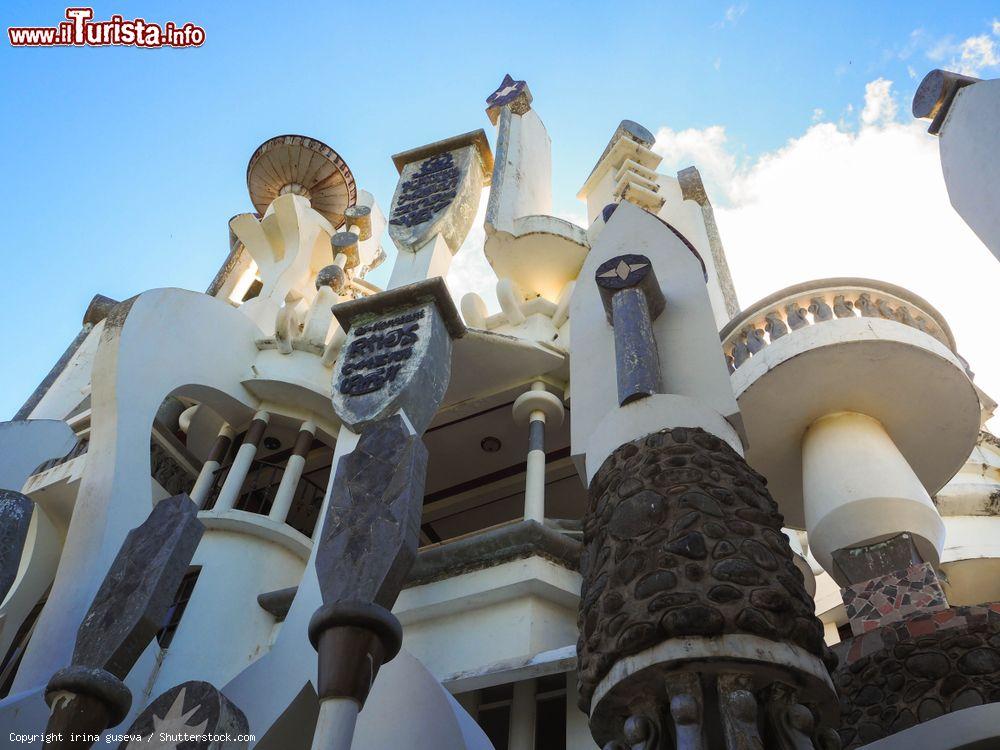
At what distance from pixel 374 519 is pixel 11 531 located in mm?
7746

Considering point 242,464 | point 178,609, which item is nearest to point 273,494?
point 242,464

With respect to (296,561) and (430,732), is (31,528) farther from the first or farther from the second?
(430,732)

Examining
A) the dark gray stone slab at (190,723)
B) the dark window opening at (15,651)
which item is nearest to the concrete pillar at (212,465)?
the dark window opening at (15,651)

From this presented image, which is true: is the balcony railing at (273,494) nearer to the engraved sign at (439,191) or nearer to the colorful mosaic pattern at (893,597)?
the engraved sign at (439,191)

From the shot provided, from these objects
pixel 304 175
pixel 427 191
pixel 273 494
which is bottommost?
pixel 273 494

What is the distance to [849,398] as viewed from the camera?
8.03m

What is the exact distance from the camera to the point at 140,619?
5434 millimetres

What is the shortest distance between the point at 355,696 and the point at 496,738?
4084 mm

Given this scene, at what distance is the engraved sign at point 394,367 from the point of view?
689 centimetres

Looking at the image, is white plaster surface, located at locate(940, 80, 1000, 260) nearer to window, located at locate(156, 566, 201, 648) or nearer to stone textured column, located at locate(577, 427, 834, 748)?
stone textured column, located at locate(577, 427, 834, 748)

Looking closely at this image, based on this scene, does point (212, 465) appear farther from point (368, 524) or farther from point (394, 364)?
point (368, 524)

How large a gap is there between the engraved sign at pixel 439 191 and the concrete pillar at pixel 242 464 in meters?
3.45

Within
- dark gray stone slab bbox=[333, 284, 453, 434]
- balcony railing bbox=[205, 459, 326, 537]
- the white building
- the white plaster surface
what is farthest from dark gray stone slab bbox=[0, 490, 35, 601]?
the white plaster surface

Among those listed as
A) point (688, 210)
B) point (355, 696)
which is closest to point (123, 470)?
point (355, 696)
